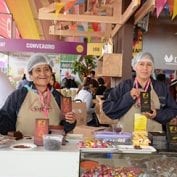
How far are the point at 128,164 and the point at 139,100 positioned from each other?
1.11m

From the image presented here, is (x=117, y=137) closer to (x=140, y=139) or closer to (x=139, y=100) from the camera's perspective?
→ (x=140, y=139)

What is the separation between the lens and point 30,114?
113 inches

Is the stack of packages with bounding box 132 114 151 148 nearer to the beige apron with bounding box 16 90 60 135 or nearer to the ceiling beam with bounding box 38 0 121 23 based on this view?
the beige apron with bounding box 16 90 60 135

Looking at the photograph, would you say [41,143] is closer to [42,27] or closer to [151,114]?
[151,114]

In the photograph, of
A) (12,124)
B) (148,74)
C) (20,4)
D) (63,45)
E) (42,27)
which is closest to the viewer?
(12,124)

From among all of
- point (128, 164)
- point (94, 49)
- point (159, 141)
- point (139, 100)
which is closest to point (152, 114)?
point (139, 100)

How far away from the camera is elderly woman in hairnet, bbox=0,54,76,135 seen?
285cm

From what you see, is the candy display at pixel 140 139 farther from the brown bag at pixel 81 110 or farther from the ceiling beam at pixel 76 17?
the brown bag at pixel 81 110

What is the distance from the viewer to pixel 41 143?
211 centimetres

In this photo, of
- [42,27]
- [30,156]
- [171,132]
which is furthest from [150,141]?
[42,27]

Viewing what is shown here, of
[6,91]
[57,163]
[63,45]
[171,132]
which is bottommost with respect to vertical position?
[57,163]

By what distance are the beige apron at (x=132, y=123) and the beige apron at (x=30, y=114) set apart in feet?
2.37

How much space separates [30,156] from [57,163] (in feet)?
0.53

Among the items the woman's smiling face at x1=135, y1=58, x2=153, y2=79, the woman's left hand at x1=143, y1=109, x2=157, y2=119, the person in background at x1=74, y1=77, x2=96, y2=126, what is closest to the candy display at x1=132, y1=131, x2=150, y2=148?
the woman's left hand at x1=143, y1=109, x2=157, y2=119
